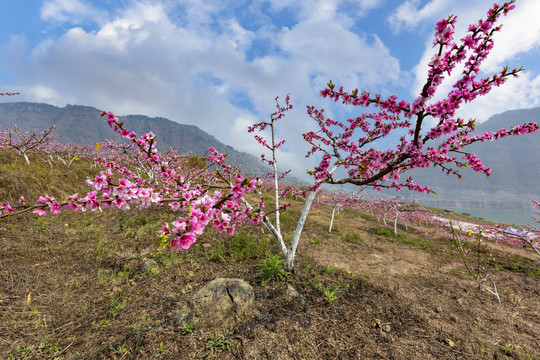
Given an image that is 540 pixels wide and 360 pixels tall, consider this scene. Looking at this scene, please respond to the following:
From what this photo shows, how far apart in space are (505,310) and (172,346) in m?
7.82

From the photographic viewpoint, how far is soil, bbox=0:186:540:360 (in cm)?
321

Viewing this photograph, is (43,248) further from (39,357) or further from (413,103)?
(413,103)

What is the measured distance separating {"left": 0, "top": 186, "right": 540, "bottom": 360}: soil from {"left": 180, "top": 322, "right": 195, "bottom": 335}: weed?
0.12 feet

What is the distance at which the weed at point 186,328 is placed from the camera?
3.34 metres

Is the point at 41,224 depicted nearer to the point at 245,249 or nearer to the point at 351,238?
the point at 245,249

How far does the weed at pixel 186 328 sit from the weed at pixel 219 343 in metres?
0.39

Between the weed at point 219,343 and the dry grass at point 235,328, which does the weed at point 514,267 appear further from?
the weed at point 219,343

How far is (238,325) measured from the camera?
11.6ft

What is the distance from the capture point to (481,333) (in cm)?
394

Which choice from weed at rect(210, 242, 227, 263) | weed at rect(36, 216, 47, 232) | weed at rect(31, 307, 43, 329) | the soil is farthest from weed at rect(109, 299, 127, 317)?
weed at rect(36, 216, 47, 232)

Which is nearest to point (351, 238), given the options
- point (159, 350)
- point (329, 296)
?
point (329, 296)

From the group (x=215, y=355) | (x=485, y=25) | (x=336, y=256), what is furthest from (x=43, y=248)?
(x=485, y=25)

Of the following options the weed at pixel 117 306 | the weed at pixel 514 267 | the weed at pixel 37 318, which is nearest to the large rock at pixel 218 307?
the weed at pixel 117 306

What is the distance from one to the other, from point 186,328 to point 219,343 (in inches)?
25.8
